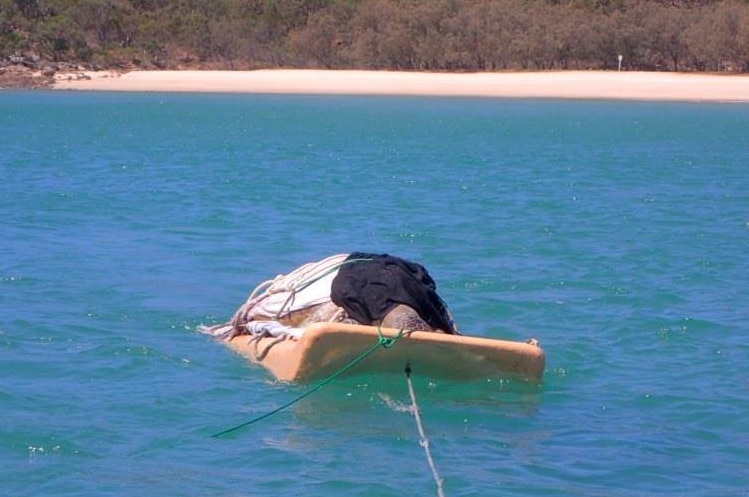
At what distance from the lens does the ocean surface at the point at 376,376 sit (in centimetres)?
761

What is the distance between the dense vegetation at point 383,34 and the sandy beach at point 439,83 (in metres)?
3.11

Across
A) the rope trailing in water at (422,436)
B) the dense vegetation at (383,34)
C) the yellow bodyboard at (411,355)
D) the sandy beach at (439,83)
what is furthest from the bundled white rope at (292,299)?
the dense vegetation at (383,34)

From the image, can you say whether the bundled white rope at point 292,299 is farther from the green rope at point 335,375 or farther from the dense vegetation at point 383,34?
the dense vegetation at point 383,34

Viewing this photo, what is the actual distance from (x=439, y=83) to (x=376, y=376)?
5547 cm

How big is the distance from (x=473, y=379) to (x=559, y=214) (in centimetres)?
1113

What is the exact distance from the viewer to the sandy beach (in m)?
57.8

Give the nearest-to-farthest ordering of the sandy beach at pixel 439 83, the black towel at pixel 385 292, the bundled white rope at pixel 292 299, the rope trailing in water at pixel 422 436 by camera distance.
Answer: the rope trailing in water at pixel 422 436 → the black towel at pixel 385 292 → the bundled white rope at pixel 292 299 → the sandy beach at pixel 439 83

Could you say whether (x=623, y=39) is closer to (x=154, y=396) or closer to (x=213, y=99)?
(x=213, y=99)

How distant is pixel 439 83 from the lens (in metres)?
63.6

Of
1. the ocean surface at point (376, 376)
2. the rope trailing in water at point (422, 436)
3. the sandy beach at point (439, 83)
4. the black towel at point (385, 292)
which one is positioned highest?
the black towel at point (385, 292)

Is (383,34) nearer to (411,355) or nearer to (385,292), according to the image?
(385,292)

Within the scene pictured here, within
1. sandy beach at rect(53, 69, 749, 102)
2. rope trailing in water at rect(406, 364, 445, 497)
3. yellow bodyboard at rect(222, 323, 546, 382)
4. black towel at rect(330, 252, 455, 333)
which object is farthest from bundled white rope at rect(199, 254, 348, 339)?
sandy beach at rect(53, 69, 749, 102)

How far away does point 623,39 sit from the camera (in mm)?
66500

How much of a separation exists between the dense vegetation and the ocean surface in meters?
38.8
